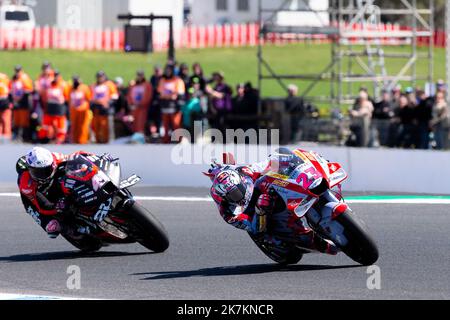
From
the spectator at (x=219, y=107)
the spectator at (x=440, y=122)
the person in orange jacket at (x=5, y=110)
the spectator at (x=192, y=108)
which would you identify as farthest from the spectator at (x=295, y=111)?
the person in orange jacket at (x=5, y=110)

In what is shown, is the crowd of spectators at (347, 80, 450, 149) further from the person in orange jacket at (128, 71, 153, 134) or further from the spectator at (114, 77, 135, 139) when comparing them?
the spectator at (114, 77, 135, 139)

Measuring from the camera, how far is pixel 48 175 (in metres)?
11.1

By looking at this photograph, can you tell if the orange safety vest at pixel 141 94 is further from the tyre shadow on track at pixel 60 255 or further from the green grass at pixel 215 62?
the green grass at pixel 215 62

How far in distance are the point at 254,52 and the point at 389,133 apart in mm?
32385

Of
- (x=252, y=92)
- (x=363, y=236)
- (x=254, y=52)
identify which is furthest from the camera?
(x=254, y=52)

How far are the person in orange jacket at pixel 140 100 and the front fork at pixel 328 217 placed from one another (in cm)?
1315

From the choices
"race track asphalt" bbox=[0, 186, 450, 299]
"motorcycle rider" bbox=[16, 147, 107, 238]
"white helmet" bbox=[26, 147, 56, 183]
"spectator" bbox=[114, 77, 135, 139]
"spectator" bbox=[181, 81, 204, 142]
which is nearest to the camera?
"race track asphalt" bbox=[0, 186, 450, 299]

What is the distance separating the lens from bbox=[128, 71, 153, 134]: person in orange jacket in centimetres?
2312

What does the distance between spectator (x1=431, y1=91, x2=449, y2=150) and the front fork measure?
9.08 meters

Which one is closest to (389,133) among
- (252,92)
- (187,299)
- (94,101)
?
(252,92)

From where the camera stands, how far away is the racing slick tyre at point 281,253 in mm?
10625

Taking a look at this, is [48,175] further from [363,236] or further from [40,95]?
[40,95]

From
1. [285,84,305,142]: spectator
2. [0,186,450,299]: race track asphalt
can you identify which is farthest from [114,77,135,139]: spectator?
[0,186,450,299]: race track asphalt

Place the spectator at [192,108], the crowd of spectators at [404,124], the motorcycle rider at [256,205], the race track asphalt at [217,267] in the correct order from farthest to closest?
the spectator at [192,108] → the crowd of spectators at [404,124] → the motorcycle rider at [256,205] → the race track asphalt at [217,267]
